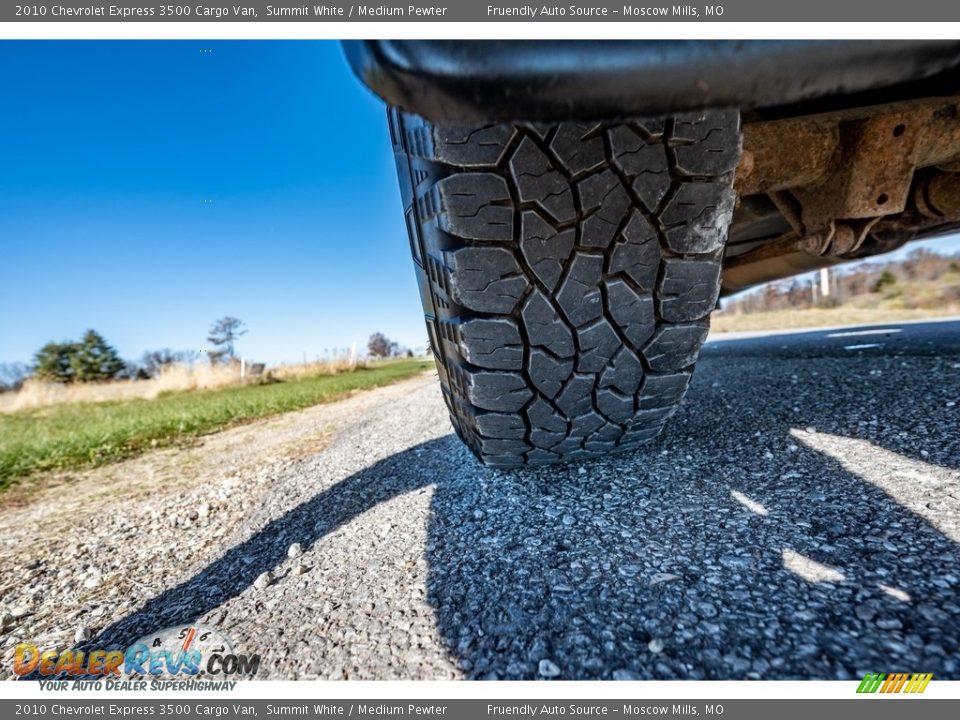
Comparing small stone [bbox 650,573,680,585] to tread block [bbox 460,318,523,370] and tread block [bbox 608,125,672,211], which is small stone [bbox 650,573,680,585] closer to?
tread block [bbox 460,318,523,370]

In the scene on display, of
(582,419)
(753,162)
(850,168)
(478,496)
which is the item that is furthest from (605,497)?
(850,168)

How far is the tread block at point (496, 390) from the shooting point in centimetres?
89

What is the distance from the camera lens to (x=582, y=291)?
83 cm

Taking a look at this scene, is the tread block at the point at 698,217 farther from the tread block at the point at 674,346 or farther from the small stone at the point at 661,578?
the small stone at the point at 661,578

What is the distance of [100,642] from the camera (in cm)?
82

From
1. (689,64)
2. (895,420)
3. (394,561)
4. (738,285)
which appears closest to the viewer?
(689,64)

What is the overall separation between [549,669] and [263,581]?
Result: 0.68 m

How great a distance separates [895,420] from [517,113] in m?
1.57

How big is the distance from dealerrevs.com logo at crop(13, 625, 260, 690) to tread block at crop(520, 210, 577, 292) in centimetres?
84

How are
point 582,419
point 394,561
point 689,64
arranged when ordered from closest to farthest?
point 689,64
point 394,561
point 582,419

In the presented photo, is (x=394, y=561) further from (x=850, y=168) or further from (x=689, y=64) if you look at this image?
(x=850, y=168)

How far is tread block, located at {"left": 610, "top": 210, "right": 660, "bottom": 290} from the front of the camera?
2.57 ft

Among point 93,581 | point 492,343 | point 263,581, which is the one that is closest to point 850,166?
point 492,343

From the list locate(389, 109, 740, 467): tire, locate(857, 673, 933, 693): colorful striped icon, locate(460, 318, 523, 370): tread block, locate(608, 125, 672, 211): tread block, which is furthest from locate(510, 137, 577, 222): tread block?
locate(857, 673, 933, 693): colorful striped icon
